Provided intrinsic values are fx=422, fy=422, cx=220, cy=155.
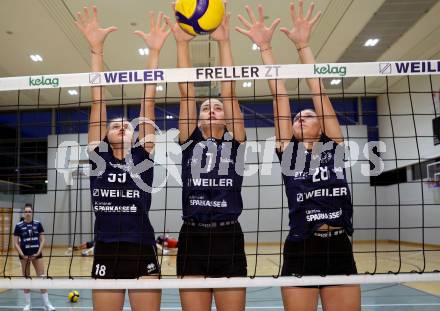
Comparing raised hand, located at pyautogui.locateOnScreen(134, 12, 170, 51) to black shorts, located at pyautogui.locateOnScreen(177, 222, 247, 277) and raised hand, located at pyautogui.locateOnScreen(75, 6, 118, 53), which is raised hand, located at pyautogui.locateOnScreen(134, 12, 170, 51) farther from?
black shorts, located at pyautogui.locateOnScreen(177, 222, 247, 277)

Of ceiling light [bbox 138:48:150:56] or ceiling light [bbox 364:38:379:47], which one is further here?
ceiling light [bbox 138:48:150:56]

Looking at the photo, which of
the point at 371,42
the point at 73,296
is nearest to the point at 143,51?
the point at 371,42

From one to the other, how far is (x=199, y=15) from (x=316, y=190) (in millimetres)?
1524

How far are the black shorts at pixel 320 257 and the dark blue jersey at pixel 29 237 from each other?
7057 millimetres

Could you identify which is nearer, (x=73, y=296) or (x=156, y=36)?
(x=156, y=36)

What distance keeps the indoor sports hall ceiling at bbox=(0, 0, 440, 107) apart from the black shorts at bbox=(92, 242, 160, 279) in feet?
24.4

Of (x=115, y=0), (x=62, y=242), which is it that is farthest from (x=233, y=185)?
(x=62, y=242)

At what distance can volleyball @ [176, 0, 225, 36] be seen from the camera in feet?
10.2

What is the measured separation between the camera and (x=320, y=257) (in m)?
2.79

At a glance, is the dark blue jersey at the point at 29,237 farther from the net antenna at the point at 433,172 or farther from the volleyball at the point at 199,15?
the net antenna at the point at 433,172

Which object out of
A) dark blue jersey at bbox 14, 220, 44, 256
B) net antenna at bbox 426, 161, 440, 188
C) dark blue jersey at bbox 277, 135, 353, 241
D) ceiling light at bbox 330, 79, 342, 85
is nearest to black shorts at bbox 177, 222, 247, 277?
dark blue jersey at bbox 277, 135, 353, 241

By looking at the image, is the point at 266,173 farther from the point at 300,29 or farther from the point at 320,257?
the point at 320,257

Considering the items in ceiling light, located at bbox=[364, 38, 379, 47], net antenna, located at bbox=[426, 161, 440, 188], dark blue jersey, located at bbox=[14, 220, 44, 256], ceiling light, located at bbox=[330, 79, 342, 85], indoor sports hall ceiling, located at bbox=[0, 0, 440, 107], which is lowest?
dark blue jersey, located at bbox=[14, 220, 44, 256]

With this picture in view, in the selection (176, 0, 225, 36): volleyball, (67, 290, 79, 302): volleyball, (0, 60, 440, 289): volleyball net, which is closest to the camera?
(176, 0, 225, 36): volleyball
